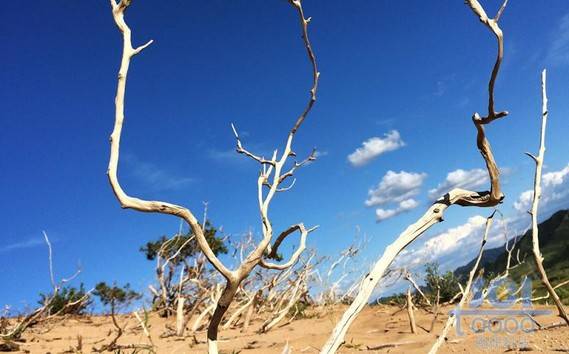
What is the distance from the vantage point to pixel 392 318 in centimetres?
707

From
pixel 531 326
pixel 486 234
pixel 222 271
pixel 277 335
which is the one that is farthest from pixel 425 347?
pixel 222 271

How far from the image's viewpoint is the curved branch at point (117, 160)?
66.2 inches

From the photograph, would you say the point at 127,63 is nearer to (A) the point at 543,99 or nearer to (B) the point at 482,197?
(B) the point at 482,197

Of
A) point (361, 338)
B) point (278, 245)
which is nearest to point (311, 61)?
point (278, 245)

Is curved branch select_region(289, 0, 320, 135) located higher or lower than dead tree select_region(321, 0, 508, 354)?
higher

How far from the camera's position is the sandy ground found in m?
3.96

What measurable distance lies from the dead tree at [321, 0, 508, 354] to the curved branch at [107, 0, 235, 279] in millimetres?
523

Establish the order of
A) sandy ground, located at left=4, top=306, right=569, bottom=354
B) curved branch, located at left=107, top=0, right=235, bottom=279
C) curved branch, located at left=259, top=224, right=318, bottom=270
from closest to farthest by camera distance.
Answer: curved branch, located at left=107, top=0, right=235, bottom=279 → curved branch, located at left=259, top=224, right=318, bottom=270 → sandy ground, located at left=4, top=306, right=569, bottom=354

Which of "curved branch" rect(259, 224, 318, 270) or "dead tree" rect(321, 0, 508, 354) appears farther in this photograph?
"curved branch" rect(259, 224, 318, 270)

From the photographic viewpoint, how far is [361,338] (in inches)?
215

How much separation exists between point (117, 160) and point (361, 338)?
4.54m

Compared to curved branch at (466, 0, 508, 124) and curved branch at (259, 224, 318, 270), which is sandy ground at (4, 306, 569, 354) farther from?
curved branch at (466, 0, 508, 124)

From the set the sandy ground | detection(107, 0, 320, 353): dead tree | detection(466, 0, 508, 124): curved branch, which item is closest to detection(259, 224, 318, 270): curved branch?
detection(107, 0, 320, 353): dead tree

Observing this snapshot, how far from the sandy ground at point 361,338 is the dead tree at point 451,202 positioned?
7.40 feet
